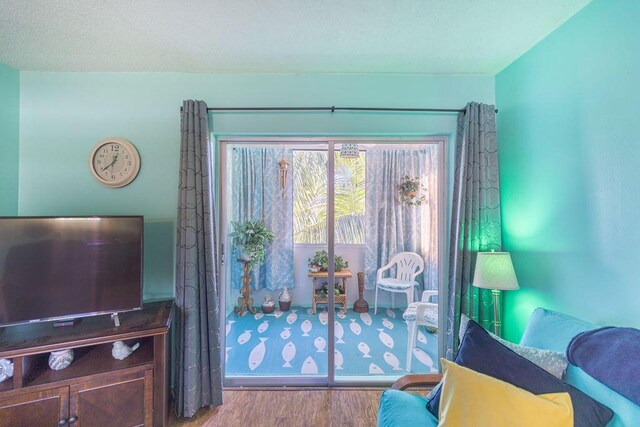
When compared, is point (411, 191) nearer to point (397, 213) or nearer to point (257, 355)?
point (397, 213)

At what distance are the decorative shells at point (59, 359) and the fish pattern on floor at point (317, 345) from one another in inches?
40.2

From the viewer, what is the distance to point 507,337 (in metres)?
1.94

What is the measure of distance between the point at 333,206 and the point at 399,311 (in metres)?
1.29

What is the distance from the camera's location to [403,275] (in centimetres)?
242

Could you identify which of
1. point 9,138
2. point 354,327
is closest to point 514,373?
point 354,327

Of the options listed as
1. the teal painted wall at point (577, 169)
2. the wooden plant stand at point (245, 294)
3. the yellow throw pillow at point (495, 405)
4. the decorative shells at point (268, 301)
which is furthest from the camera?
the decorative shells at point (268, 301)

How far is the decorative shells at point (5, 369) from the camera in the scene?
139 cm

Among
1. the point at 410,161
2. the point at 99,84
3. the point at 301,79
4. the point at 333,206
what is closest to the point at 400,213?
the point at 410,161

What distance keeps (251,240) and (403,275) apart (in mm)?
1477

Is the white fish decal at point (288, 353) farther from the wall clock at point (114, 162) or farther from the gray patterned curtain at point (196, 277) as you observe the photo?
the wall clock at point (114, 162)

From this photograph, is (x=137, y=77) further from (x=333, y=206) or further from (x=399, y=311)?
(x=399, y=311)

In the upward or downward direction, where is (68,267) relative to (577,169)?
downward

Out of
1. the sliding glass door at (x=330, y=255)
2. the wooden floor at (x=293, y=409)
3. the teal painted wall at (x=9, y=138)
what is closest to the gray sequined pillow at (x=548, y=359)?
the sliding glass door at (x=330, y=255)

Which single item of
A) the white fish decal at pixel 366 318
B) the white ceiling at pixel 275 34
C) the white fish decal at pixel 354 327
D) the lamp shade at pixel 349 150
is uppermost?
the white ceiling at pixel 275 34
